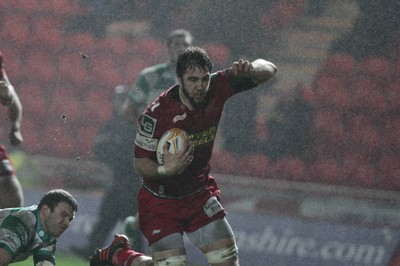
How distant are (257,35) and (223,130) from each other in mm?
950

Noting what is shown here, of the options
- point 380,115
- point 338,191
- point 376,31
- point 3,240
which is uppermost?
point 376,31

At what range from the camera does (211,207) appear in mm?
6730

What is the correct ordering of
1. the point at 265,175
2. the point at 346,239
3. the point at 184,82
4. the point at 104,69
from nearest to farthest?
the point at 184,82
the point at 346,239
the point at 265,175
the point at 104,69

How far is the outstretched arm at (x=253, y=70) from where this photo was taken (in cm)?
630

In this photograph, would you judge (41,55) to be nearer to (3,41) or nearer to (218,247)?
(3,41)

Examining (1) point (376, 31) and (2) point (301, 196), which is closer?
(2) point (301, 196)

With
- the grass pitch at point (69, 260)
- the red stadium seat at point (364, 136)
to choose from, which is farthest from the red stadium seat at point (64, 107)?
the red stadium seat at point (364, 136)

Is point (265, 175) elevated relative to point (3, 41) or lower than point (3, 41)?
lower

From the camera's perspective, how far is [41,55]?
35.4ft

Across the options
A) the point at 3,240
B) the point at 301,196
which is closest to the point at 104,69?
the point at 301,196

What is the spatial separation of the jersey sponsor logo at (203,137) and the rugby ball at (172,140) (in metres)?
0.11

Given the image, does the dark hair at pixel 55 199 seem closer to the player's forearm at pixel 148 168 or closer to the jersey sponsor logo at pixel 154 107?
the player's forearm at pixel 148 168

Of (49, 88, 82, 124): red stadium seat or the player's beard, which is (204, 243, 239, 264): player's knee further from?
(49, 88, 82, 124): red stadium seat

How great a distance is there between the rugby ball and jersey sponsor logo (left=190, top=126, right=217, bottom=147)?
0.11 meters
